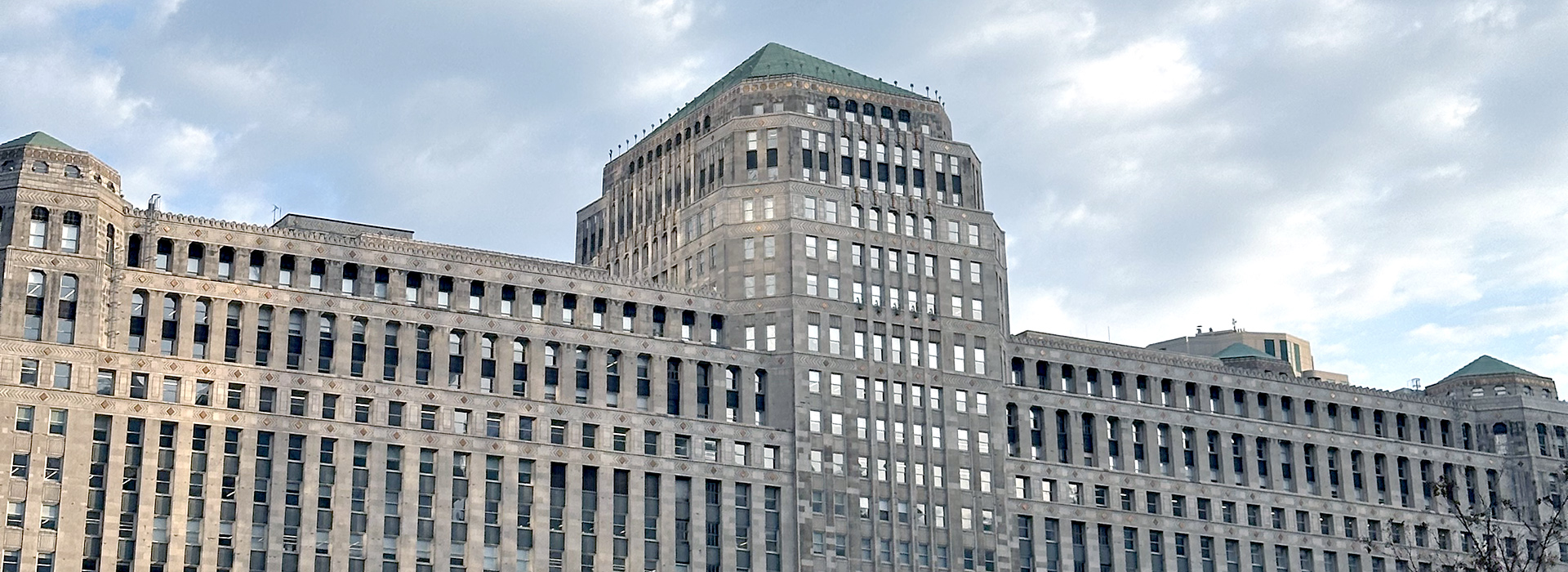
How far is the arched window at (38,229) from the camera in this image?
146875mm

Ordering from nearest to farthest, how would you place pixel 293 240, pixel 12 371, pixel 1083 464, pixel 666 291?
pixel 12 371, pixel 293 240, pixel 666 291, pixel 1083 464

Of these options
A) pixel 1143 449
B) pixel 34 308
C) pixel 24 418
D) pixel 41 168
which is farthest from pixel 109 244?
pixel 1143 449

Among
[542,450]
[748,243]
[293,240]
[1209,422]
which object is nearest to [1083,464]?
[1209,422]

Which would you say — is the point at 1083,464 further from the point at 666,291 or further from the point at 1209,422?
the point at 666,291

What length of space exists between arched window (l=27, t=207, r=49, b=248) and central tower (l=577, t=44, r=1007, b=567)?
52326mm

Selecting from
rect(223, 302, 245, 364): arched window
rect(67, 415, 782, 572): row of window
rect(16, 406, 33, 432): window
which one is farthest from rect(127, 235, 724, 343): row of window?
rect(16, 406, 33, 432): window

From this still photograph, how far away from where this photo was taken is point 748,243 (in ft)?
578

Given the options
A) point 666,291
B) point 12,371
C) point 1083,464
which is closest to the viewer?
point 12,371

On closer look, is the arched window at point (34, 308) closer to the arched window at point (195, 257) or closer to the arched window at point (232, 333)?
the arched window at point (195, 257)

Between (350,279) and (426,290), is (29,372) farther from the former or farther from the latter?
(426,290)

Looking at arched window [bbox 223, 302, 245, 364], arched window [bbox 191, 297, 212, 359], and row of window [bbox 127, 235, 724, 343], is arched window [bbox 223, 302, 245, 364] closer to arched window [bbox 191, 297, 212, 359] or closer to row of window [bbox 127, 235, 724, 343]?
arched window [bbox 191, 297, 212, 359]

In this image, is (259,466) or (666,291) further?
(666,291)

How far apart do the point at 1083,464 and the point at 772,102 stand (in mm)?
40960

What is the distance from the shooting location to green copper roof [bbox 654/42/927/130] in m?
186
